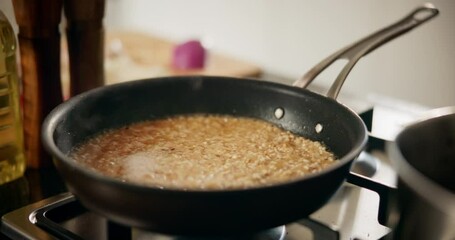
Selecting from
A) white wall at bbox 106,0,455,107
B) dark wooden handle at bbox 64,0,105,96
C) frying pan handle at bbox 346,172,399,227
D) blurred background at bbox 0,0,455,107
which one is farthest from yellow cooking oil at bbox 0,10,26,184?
white wall at bbox 106,0,455,107

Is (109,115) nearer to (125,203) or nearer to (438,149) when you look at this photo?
(125,203)

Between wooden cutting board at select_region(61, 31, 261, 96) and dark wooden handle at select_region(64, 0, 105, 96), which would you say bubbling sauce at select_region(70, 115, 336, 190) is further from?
wooden cutting board at select_region(61, 31, 261, 96)

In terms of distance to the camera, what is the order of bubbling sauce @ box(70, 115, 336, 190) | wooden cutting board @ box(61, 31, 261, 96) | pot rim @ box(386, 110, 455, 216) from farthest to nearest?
wooden cutting board @ box(61, 31, 261, 96) → bubbling sauce @ box(70, 115, 336, 190) → pot rim @ box(386, 110, 455, 216)

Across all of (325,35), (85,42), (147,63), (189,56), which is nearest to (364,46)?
(85,42)

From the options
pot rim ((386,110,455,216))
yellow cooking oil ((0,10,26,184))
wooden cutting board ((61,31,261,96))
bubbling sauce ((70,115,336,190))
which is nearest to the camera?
pot rim ((386,110,455,216))

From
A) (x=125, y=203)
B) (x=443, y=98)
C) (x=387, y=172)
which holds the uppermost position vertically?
(x=125, y=203)

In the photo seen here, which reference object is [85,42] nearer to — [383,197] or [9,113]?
[9,113]

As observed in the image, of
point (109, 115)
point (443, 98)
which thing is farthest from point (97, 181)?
point (443, 98)
